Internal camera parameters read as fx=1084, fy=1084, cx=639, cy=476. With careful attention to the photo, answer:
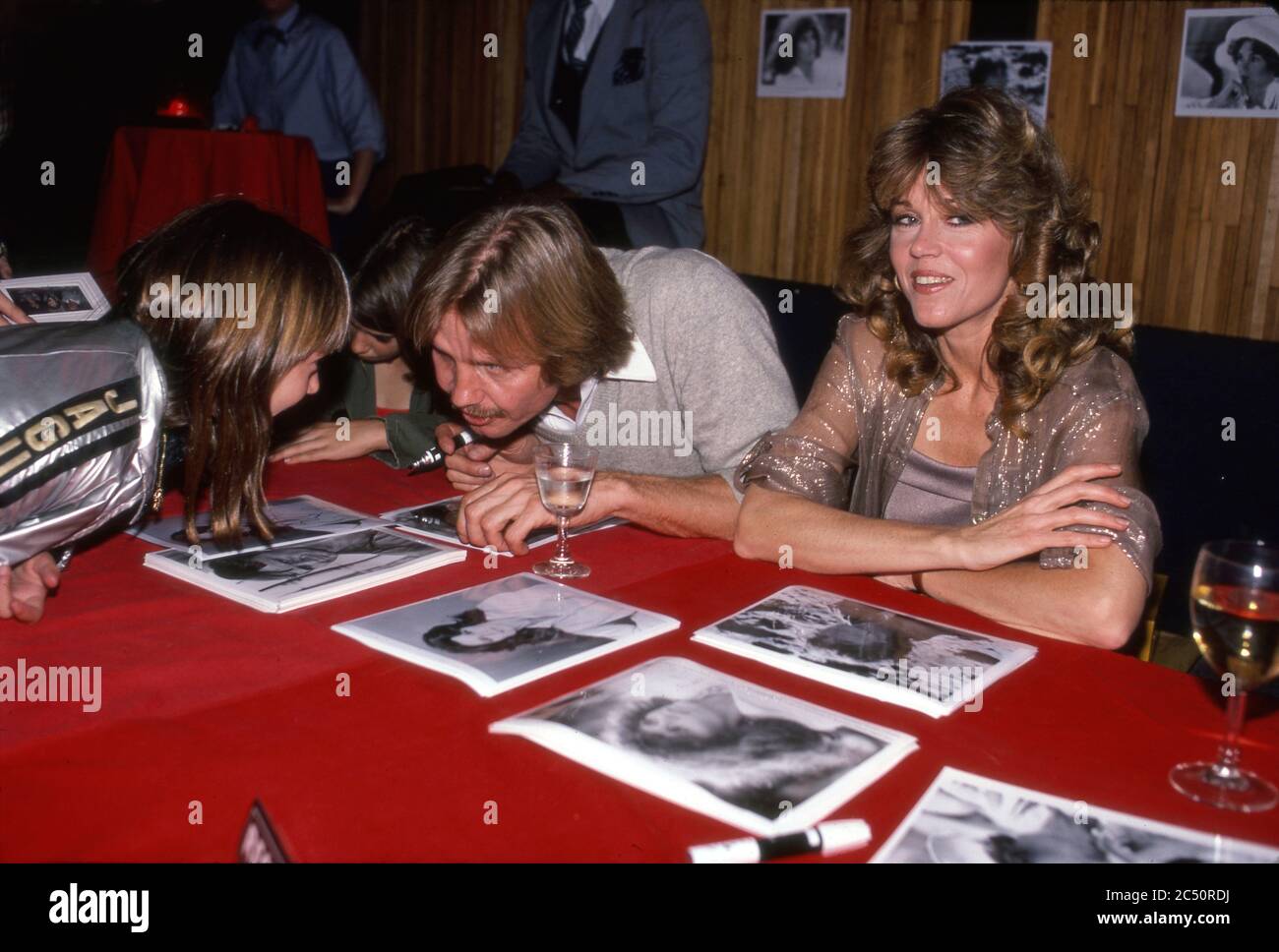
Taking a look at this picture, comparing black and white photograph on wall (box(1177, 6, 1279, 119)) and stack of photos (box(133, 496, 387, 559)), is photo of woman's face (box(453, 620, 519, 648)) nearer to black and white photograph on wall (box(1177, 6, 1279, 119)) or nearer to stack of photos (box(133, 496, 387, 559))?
stack of photos (box(133, 496, 387, 559))

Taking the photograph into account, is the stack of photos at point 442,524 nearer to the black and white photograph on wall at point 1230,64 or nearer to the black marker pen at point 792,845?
the black marker pen at point 792,845

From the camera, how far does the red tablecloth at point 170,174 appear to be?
13.3 ft

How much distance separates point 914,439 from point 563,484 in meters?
0.80

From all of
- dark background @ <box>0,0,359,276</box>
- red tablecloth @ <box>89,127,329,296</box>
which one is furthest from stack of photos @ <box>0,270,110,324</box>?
dark background @ <box>0,0,359,276</box>

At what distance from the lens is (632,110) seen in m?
3.58

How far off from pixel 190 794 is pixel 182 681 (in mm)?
226

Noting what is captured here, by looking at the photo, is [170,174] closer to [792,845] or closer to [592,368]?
[592,368]

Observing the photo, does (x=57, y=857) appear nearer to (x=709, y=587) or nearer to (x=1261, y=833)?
(x=709, y=587)

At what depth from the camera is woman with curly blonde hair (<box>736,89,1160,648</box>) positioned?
4.59 feet

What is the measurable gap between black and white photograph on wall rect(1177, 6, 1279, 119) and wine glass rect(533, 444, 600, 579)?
3.01m

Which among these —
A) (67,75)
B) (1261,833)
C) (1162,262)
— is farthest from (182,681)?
(67,75)

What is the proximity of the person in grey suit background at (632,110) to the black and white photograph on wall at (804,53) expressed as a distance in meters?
1.06

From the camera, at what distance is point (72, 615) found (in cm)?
123

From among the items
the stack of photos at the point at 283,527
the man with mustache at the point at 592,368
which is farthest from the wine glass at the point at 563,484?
the stack of photos at the point at 283,527
